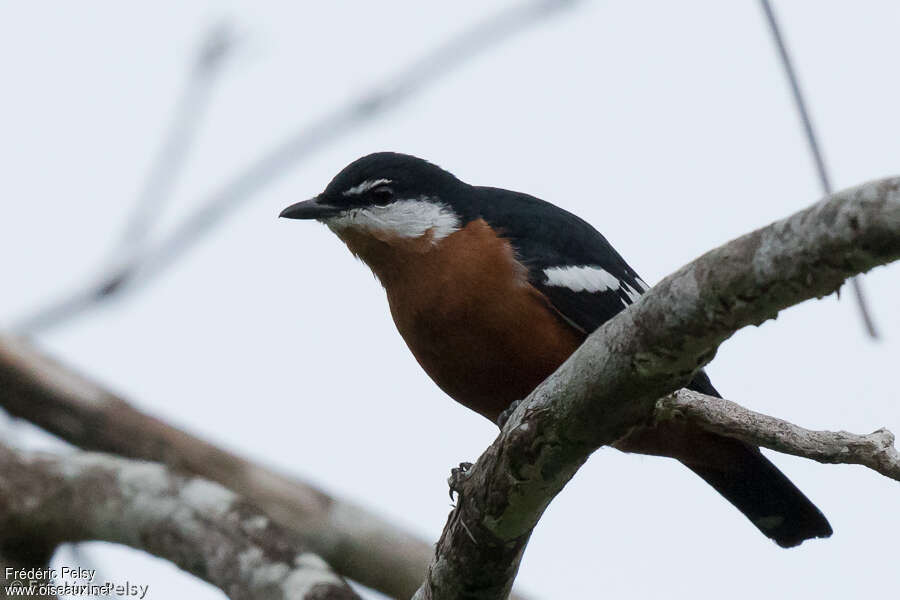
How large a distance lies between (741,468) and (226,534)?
9.19 ft

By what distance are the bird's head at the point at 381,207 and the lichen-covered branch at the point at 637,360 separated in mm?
2227

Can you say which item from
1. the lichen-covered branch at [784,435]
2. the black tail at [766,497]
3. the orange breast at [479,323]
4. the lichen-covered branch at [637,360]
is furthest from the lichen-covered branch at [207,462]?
the lichen-covered branch at [784,435]

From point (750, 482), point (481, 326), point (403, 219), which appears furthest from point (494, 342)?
point (750, 482)

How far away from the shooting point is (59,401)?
7.12 m

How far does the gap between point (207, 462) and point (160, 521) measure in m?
0.96

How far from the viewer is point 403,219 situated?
20.1 ft

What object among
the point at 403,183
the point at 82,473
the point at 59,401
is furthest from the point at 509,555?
the point at 59,401

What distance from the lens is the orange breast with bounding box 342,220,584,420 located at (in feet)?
17.5

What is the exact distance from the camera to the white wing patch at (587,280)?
560cm

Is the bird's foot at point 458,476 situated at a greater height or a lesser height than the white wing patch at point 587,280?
lesser

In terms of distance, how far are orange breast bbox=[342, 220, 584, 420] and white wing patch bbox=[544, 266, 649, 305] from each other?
0.17 metres

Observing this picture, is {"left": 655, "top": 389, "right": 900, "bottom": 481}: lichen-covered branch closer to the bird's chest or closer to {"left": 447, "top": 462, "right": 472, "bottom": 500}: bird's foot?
{"left": 447, "top": 462, "right": 472, "bottom": 500}: bird's foot

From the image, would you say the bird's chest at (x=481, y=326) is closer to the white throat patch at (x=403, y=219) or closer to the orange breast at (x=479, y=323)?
the orange breast at (x=479, y=323)

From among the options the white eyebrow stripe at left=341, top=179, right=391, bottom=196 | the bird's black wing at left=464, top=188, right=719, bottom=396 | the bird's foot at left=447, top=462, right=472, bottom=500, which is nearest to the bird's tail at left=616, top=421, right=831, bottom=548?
the bird's black wing at left=464, top=188, right=719, bottom=396
